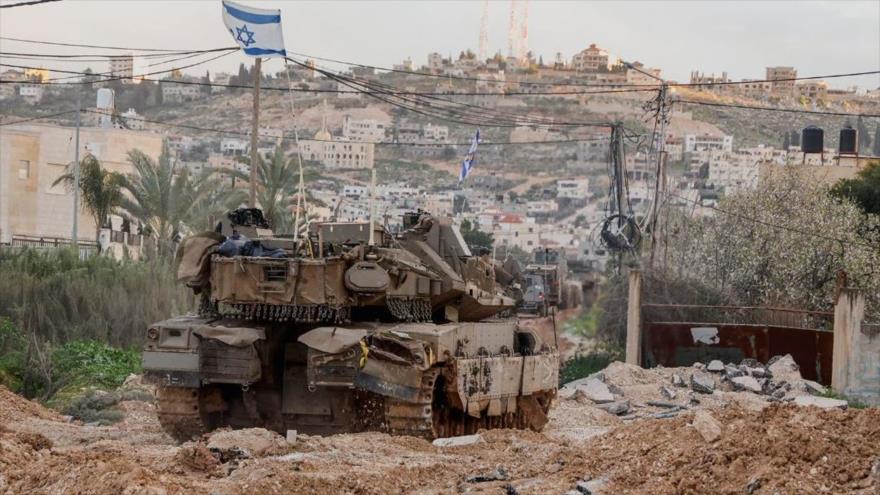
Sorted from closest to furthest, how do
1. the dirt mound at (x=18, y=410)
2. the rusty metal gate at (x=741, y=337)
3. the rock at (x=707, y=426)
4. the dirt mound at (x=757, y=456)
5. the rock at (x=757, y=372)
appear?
the dirt mound at (x=757, y=456)
the rock at (x=707, y=426)
the dirt mound at (x=18, y=410)
the rock at (x=757, y=372)
the rusty metal gate at (x=741, y=337)

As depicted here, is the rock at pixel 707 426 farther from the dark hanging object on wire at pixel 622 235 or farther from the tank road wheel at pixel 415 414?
the dark hanging object on wire at pixel 622 235

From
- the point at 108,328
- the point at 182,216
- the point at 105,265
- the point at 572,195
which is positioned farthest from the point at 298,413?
the point at 572,195

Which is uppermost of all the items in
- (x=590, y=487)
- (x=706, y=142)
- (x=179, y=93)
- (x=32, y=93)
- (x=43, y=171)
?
(x=179, y=93)

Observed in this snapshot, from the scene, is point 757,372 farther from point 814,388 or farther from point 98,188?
point 98,188

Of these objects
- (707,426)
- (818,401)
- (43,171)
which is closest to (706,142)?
(43,171)

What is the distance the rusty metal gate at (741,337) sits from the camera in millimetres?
32656

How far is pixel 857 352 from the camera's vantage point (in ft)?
99.5

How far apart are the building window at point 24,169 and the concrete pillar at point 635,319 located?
27.9 m

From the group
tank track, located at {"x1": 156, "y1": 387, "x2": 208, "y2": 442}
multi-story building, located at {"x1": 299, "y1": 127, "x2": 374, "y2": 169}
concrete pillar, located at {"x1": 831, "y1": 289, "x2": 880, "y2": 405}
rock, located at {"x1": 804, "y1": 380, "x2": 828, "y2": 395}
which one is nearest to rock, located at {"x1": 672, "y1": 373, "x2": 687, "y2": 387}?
rock, located at {"x1": 804, "y1": 380, "x2": 828, "y2": 395}

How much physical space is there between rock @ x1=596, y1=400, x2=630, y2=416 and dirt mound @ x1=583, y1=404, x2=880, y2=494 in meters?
11.9

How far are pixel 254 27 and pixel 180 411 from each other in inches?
361

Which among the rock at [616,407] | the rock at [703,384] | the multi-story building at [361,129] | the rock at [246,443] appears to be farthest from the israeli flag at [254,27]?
the multi-story building at [361,129]

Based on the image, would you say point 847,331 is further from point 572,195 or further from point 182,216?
point 572,195

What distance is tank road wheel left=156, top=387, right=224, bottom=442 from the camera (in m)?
18.7
